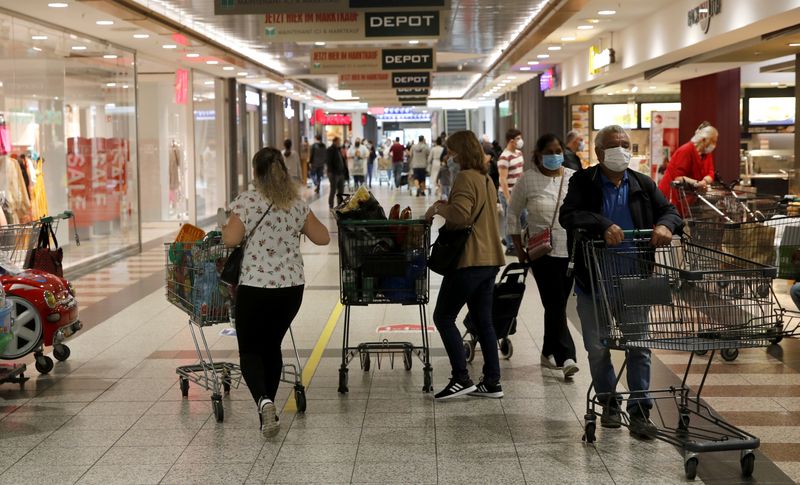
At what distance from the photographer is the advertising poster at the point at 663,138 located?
1831 centimetres

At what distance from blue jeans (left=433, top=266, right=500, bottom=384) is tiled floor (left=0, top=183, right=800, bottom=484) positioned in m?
0.22

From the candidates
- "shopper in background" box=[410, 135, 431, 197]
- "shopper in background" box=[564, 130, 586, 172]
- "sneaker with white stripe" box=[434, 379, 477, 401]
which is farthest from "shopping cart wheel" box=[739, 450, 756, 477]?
"shopper in background" box=[410, 135, 431, 197]

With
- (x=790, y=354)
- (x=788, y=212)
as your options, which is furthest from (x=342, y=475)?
(x=788, y=212)

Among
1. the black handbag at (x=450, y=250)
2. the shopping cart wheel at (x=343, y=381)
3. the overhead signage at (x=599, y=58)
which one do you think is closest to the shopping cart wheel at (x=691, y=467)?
the black handbag at (x=450, y=250)

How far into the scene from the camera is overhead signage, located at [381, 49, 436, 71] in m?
17.3

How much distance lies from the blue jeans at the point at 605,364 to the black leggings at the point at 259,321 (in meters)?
1.54

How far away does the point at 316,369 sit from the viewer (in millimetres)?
7043

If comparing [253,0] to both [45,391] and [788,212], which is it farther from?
[788,212]

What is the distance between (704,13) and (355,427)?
7.85m

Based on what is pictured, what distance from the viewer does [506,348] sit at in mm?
7316

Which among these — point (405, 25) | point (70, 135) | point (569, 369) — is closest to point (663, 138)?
point (405, 25)

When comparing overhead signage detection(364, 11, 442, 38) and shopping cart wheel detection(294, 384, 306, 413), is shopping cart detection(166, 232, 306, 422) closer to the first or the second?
shopping cart wheel detection(294, 384, 306, 413)

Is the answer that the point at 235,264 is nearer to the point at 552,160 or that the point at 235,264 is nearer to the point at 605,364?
the point at 605,364

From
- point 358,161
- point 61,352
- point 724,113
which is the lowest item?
point 61,352
